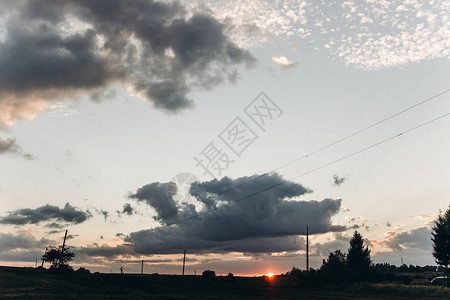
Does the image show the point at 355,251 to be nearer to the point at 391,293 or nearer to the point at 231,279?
the point at 231,279

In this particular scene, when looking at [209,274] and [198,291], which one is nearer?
[198,291]

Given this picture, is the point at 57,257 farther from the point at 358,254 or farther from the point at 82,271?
the point at 358,254

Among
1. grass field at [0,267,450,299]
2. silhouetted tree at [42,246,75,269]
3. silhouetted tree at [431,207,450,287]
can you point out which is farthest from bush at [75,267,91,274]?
silhouetted tree at [431,207,450,287]

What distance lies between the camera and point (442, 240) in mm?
72062

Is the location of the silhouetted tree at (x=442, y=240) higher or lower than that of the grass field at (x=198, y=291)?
higher

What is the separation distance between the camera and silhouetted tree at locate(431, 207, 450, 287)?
71.2 metres

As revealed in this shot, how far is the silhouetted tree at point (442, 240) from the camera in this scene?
7125cm

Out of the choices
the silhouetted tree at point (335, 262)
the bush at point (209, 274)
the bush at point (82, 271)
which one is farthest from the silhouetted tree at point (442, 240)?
the bush at point (82, 271)

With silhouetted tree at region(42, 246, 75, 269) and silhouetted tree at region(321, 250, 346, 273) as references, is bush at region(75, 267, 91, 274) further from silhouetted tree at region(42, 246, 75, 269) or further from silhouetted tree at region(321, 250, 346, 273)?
silhouetted tree at region(321, 250, 346, 273)

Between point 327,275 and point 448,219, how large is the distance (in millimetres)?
30040

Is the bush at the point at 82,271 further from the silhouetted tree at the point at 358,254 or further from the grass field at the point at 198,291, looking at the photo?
the silhouetted tree at the point at 358,254

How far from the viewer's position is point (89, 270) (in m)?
113

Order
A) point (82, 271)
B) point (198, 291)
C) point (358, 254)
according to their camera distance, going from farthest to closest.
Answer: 1. point (82, 271)
2. point (358, 254)
3. point (198, 291)

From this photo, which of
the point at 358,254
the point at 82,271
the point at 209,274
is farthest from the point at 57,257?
the point at 358,254
